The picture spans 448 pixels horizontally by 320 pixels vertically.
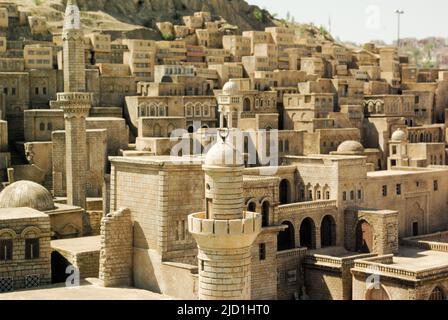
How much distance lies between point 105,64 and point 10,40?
24.0ft

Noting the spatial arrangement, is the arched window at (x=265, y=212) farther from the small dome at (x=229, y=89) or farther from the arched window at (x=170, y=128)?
the small dome at (x=229, y=89)

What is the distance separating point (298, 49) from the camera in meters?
58.2

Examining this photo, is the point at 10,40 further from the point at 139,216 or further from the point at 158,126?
the point at 139,216

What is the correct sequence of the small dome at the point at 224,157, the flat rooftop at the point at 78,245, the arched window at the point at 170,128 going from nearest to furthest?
the small dome at the point at 224,157
the flat rooftop at the point at 78,245
the arched window at the point at 170,128

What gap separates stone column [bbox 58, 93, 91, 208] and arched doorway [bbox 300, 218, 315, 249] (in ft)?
27.8

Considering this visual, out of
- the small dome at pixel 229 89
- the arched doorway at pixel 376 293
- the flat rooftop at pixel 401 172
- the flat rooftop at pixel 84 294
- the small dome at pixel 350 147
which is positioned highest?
the small dome at pixel 229 89

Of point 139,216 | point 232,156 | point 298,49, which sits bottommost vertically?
point 139,216

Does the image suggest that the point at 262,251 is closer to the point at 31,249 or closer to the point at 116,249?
the point at 116,249

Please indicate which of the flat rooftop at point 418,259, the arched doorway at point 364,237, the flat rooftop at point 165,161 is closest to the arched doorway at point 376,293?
the flat rooftop at point 418,259

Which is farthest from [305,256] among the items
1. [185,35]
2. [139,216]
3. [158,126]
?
[185,35]

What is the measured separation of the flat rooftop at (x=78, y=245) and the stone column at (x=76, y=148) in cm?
372

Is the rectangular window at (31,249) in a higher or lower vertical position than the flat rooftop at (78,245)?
higher

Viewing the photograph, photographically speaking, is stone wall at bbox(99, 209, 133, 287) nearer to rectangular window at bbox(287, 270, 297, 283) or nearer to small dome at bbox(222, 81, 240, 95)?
rectangular window at bbox(287, 270, 297, 283)

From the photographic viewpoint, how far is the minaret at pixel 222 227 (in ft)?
48.1
